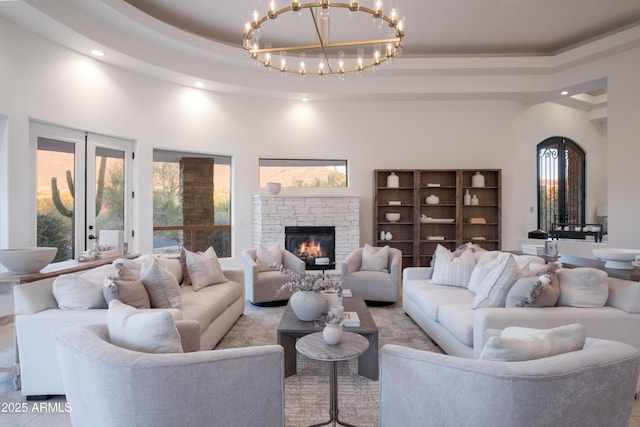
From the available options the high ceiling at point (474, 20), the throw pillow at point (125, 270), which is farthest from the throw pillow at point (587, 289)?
Answer: the high ceiling at point (474, 20)

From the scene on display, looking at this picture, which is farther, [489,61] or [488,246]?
[488,246]

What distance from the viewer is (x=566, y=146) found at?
8.68m

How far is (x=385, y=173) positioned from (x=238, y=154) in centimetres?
307

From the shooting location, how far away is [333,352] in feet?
7.32

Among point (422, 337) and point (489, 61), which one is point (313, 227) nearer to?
point (422, 337)

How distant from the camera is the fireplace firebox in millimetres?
7398

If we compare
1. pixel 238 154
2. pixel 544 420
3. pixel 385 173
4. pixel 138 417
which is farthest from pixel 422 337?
pixel 238 154

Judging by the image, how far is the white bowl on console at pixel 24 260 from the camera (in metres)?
2.94

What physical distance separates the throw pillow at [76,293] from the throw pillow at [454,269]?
354 centimetres

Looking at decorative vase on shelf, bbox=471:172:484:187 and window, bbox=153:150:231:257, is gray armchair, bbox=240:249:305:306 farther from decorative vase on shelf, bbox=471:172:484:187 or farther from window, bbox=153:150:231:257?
decorative vase on shelf, bbox=471:172:484:187

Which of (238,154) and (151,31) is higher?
(151,31)

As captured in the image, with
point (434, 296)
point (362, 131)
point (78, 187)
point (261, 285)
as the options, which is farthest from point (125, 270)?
point (362, 131)

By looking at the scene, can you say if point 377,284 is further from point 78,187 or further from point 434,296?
point 78,187

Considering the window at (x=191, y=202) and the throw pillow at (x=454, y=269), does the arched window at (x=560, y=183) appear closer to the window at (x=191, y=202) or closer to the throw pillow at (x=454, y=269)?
the throw pillow at (x=454, y=269)
